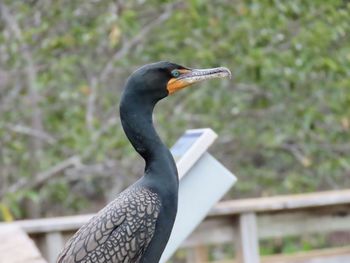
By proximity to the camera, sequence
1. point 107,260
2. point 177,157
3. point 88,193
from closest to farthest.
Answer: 1. point 107,260
2. point 177,157
3. point 88,193

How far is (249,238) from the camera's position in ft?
14.2

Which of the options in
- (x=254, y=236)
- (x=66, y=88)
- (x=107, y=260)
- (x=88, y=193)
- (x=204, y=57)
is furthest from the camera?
(x=88, y=193)

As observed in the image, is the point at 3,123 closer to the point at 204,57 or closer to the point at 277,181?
the point at 204,57

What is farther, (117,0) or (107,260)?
(117,0)

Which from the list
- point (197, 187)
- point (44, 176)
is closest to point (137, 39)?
point (44, 176)

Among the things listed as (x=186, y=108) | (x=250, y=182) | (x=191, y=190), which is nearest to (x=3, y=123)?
(x=186, y=108)

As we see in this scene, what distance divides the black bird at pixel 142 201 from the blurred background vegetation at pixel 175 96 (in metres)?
3.15

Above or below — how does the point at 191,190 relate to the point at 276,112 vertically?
above

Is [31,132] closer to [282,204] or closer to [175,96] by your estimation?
[175,96]

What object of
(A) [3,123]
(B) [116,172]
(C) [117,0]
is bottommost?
(B) [116,172]

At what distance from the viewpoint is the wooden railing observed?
4.31 metres

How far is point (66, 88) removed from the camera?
23.6ft

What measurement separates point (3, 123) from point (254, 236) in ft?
10.2

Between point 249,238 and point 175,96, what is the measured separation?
3376 mm
